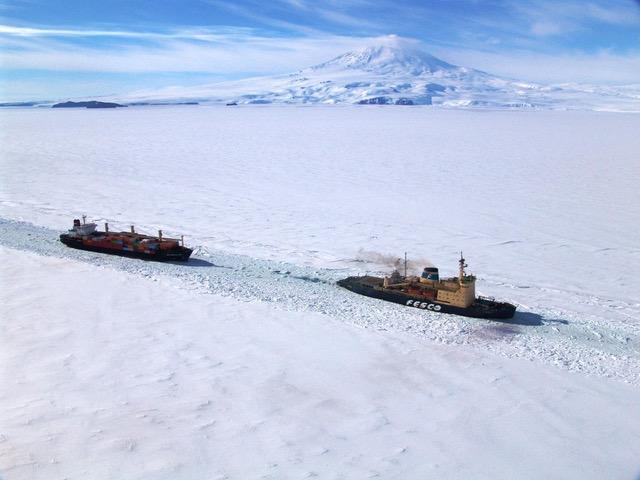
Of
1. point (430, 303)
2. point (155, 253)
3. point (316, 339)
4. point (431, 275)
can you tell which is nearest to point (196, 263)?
point (155, 253)

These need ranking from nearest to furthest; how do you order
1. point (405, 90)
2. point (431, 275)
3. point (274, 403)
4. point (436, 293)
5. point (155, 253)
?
point (274, 403) → point (436, 293) → point (431, 275) → point (155, 253) → point (405, 90)

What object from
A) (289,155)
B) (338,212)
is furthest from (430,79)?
(338,212)

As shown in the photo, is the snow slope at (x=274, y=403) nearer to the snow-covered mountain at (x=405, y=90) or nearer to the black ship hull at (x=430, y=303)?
the black ship hull at (x=430, y=303)

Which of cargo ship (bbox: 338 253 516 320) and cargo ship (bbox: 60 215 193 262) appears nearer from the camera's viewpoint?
cargo ship (bbox: 338 253 516 320)

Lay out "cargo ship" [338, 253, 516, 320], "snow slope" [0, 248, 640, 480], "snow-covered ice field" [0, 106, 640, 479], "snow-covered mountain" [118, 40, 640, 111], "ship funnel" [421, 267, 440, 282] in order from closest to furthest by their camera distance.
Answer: "snow slope" [0, 248, 640, 480] < "snow-covered ice field" [0, 106, 640, 479] < "cargo ship" [338, 253, 516, 320] < "ship funnel" [421, 267, 440, 282] < "snow-covered mountain" [118, 40, 640, 111]

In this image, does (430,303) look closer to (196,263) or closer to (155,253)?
(196,263)

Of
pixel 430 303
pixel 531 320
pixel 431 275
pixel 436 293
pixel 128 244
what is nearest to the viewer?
pixel 531 320

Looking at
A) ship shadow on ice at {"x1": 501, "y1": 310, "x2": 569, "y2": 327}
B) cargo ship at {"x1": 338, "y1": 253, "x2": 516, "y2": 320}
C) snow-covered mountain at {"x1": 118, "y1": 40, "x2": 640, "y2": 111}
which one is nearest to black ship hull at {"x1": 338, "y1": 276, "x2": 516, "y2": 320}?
cargo ship at {"x1": 338, "y1": 253, "x2": 516, "y2": 320}

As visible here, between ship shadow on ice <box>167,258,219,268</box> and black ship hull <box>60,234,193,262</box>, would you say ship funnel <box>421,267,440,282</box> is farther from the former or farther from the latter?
black ship hull <box>60,234,193,262</box>
